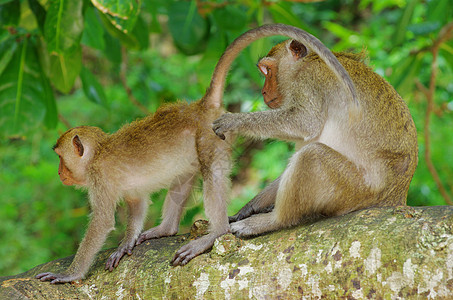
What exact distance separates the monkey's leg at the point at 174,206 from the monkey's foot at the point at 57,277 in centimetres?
69

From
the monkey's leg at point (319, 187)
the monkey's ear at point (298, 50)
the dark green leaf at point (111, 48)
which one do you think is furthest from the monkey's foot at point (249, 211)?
the dark green leaf at point (111, 48)

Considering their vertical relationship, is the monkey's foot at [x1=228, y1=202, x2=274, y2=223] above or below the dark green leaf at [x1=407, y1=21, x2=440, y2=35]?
below

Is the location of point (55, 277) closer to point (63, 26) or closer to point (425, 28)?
point (63, 26)

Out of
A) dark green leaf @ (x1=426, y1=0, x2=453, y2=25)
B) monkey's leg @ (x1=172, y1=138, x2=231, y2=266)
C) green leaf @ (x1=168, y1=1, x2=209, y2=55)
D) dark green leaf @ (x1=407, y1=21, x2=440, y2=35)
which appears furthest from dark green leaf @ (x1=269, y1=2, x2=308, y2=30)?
monkey's leg @ (x1=172, y1=138, x2=231, y2=266)

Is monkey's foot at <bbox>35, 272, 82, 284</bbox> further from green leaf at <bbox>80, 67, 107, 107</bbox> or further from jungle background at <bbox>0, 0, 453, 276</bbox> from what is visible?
green leaf at <bbox>80, 67, 107, 107</bbox>

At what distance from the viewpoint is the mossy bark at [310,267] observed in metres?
2.13

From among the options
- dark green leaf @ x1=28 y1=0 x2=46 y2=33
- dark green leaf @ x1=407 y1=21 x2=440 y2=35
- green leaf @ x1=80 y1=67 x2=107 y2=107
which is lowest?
green leaf @ x1=80 y1=67 x2=107 y2=107

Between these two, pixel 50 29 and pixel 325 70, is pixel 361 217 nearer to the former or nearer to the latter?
pixel 325 70

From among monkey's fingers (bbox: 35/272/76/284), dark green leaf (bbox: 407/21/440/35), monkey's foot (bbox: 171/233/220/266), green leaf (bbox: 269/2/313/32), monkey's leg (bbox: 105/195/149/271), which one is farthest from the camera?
green leaf (bbox: 269/2/313/32)

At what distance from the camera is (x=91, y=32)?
13.3ft

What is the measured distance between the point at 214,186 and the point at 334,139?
33.7 inches

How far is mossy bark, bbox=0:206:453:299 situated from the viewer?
2133mm

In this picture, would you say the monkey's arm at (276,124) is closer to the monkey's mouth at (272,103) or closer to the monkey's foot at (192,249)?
the monkey's mouth at (272,103)

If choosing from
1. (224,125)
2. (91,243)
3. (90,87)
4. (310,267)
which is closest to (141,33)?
(90,87)
